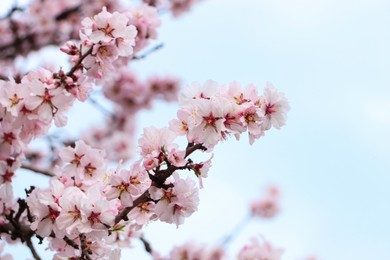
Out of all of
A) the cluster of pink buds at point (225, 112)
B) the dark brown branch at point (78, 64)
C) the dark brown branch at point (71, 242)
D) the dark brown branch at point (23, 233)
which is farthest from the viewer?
the dark brown branch at point (23, 233)

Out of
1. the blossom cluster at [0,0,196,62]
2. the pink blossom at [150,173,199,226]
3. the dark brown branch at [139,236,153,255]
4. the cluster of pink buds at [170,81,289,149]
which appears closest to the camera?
the cluster of pink buds at [170,81,289,149]

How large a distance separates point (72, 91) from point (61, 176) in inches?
18.4

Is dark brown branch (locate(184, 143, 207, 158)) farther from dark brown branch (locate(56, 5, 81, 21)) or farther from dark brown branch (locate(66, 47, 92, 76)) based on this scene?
dark brown branch (locate(56, 5, 81, 21))

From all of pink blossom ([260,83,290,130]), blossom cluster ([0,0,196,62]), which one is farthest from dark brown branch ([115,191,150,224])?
blossom cluster ([0,0,196,62])

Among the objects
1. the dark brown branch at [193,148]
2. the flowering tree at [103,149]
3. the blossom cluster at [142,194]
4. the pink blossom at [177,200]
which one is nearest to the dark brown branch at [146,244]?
the flowering tree at [103,149]

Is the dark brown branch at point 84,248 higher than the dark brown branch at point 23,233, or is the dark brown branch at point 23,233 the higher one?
the dark brown branch at point 84,248

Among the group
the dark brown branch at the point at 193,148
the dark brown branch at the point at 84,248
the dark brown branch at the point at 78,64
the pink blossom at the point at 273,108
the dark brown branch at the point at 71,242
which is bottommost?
the dark brown branch at the point at 71,242

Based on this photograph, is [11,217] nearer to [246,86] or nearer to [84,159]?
[84,159]

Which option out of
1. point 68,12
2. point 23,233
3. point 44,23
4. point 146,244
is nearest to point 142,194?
point 23,233

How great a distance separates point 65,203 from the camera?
2775 mm

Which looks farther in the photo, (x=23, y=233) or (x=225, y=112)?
(x=23, y=233)

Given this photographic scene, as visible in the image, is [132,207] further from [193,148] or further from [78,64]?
[78,64]

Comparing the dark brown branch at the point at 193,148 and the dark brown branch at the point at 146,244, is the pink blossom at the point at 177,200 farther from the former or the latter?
the dark brown branch at the point at 146,244

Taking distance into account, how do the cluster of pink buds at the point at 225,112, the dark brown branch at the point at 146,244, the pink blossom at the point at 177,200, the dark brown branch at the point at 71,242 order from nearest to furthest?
the cluster of pink buds at the point at 225,112 < the pink blossom at the point at 177,200 < the dark brown branch at the point at 71,242 < the dark brown branch at the point at 146,244
